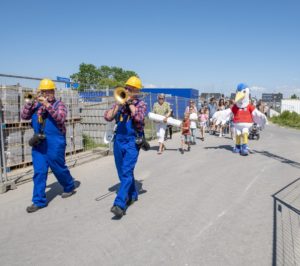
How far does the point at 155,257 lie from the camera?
375cm

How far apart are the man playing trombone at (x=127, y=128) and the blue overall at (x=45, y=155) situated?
109 centimetres

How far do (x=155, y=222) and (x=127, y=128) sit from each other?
1465mm

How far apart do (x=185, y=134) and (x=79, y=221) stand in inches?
278

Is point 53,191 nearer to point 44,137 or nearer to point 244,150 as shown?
point 44,137

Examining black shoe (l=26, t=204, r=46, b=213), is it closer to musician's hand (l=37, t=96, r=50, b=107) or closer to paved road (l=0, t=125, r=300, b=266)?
paved road (l=0, t=125, r=300, b=266)

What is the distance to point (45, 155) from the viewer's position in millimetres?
5566

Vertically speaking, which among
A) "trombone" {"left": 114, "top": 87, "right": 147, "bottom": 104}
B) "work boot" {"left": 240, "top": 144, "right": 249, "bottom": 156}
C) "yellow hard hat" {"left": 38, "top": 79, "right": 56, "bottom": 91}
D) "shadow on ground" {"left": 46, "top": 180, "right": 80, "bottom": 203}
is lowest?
"shadow on ground" {"left": 46, "top": 180, "right": 80, "bottom": 203}

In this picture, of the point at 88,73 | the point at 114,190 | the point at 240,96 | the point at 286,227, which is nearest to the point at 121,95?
the point at 114,190

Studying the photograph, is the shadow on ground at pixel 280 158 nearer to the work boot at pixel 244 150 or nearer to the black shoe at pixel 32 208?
the work boot at pixel 244 150

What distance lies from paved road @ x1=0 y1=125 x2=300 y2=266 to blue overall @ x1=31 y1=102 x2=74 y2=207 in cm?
34

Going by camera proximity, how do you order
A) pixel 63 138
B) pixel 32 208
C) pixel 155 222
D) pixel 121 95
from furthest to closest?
pixel 63 138 → pixel 32 208 → pixel 121 95 → pixel 155 222

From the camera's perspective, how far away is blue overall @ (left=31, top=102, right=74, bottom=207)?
5434 mm

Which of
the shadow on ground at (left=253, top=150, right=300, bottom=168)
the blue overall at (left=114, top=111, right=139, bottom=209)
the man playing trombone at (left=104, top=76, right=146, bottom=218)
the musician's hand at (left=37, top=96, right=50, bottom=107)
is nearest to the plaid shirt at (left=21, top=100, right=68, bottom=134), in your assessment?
the musician's hand at (left=37, top=96, right=50, bottom=107)

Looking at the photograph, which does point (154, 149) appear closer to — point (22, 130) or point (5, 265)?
point (22, 130)
